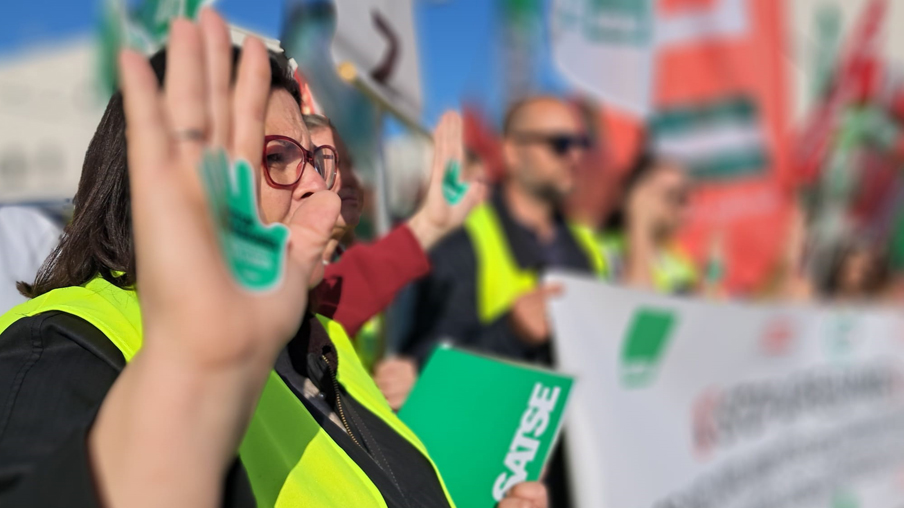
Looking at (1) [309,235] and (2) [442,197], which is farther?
(2) [442,197]

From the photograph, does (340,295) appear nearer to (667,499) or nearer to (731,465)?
Answer: (667,499)

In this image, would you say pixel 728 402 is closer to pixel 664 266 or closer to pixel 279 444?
pixel 664 266

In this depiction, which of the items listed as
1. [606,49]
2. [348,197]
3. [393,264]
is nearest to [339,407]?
[348,197]

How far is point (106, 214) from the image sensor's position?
32.2 inches

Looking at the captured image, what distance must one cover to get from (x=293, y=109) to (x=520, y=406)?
79 cm

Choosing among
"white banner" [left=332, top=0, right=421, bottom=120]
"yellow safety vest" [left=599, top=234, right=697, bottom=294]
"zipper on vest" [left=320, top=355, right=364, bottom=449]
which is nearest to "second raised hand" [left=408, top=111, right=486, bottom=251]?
"white banner" [left=332, top=0, right=421, bottom=120]

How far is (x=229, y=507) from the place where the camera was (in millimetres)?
602

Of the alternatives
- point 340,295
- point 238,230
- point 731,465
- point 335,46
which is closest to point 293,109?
point 238,230

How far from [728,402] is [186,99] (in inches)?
111

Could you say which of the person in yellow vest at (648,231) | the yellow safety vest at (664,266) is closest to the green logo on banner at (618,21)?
the person in yellow vest at (648,231)

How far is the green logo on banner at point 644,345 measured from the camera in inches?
97.7

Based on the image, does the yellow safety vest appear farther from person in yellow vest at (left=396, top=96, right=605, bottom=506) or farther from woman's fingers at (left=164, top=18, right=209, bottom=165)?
woman's fingers at (left=164, top=18, right=209, bottom=165)

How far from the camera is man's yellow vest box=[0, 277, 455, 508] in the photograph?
2.37 ft

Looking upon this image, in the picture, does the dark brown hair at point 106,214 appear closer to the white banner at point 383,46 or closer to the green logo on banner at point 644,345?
the white banner at point 383,46
